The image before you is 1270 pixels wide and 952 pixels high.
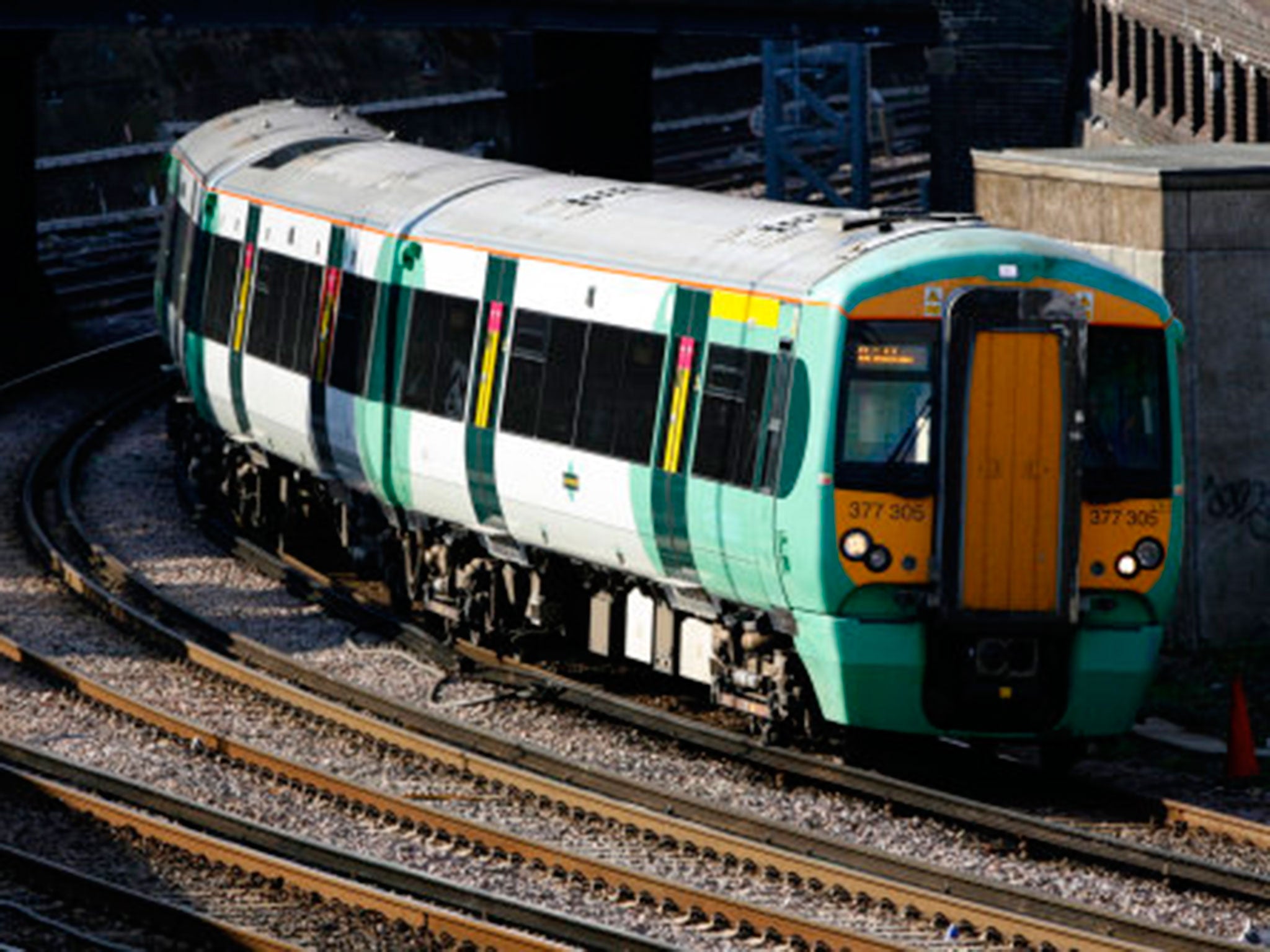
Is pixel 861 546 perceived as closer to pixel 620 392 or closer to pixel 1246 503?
pixel 620 392

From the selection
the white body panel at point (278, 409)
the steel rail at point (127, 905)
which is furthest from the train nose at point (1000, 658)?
the white body panel at point (278, 409)

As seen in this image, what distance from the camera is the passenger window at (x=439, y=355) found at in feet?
69.8

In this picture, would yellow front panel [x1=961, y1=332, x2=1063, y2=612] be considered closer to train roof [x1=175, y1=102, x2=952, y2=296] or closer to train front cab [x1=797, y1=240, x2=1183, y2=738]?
train front cab [x1=797, y1=240, x2=1183, y2=738]

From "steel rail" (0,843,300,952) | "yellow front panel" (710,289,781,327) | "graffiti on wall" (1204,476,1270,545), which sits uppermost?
"yellow front panel" (710,289,781,327)

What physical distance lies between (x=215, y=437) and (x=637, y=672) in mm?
8598

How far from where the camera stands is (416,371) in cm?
2198

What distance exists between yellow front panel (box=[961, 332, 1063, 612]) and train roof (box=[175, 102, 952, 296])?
1.13m

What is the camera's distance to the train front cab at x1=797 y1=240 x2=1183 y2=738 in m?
17.1

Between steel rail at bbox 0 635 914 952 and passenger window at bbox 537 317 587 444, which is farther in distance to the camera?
passenger window at bbox 537 317 587 444

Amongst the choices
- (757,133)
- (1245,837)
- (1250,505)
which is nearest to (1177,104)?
(1250,505)

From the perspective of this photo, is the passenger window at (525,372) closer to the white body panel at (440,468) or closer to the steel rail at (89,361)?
the white body panel at (440,468)

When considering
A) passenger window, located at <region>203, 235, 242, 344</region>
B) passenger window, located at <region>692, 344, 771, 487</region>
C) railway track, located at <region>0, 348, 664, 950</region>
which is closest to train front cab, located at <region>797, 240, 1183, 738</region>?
passenger window, located at <region>692, 344, 771, 487</region>

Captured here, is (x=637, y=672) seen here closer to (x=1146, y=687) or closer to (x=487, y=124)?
(x=1146, y=687)

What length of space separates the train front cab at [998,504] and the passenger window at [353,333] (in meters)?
6.44
